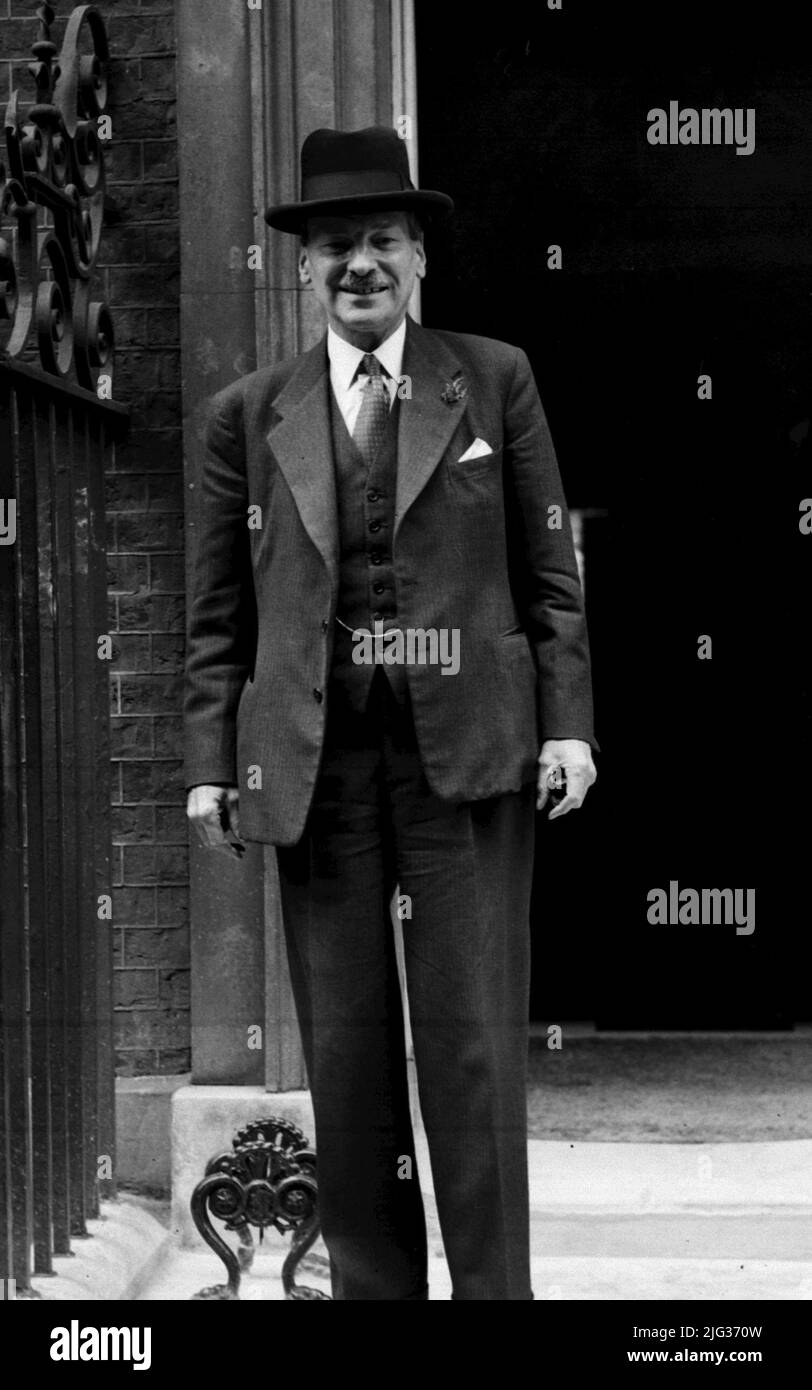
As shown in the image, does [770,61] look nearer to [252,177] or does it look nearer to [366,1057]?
[252,177]

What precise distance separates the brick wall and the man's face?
1.29m

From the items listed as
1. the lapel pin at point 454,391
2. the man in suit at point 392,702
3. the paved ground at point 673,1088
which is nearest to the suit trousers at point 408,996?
the man in suit at point 392,702

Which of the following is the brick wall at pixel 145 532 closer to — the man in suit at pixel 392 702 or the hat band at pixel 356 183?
the man in suit at pixel 392 702

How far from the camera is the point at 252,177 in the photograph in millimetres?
5113

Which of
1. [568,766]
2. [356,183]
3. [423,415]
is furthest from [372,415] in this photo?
[568,766]

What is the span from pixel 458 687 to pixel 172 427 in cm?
169

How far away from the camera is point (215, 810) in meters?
4.23

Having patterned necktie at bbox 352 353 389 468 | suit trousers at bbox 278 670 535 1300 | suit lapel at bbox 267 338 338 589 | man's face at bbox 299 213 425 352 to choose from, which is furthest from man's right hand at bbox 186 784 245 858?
man's face at bbox 299 213 425 352

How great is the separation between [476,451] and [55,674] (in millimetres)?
1311

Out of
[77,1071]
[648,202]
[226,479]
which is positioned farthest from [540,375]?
A: [77,1071]

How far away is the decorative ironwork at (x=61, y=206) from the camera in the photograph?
176 inches

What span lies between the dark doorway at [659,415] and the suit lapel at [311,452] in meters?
1.90

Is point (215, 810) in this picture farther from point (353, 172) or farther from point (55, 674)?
point (353, 172)

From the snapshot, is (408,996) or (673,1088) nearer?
(408,996)
